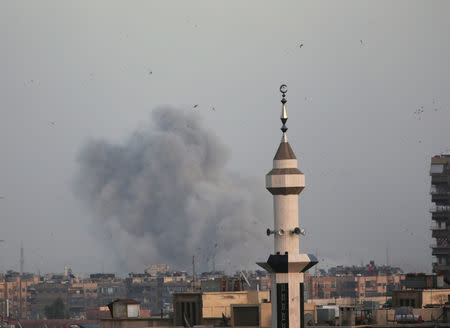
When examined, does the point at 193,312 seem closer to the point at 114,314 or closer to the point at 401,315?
the point at 114,314

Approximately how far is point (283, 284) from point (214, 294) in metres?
52.9

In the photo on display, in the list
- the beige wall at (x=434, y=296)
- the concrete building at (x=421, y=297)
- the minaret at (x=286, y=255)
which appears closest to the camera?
the minaret at (x=286, y=255)

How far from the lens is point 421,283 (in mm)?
114125

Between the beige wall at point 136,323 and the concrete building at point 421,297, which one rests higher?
the concrete building at point 421,297

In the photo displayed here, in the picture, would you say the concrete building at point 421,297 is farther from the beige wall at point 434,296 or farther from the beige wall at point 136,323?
the beige wall at point 136,323

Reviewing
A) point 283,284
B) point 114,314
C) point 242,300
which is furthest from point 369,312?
point 283,284

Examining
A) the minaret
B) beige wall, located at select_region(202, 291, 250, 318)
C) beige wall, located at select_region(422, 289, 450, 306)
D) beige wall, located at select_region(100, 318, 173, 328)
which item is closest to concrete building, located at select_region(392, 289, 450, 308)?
beige wall, located at select_region(422, 289, 450, 306)

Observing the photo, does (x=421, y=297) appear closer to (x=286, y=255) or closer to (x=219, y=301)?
(x=219, y=301)

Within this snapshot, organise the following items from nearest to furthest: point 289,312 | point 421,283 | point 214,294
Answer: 1. point 289,312
2. point 214,294
3. point 421,283

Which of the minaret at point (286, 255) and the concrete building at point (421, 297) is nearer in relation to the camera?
the minaret at point (286, 255)

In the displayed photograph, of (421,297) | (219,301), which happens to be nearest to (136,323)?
(219,301)

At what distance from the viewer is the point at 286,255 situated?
176ft

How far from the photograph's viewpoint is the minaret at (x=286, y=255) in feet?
176

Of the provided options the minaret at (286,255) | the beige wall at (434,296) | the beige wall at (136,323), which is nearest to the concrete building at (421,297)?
the beige wall at (434,296)
